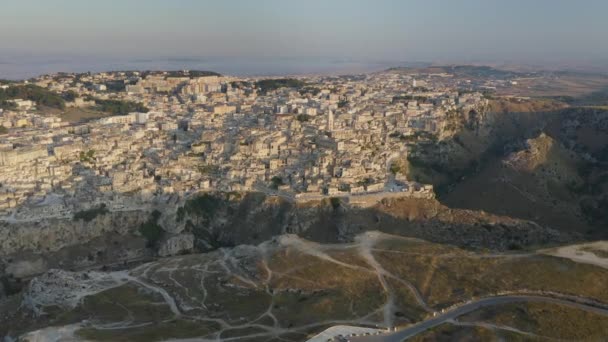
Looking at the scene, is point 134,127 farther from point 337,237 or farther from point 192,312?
point 192,312

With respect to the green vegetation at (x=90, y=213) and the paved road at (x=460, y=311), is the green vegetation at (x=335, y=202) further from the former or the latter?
the paved road at (x=460, y=311)

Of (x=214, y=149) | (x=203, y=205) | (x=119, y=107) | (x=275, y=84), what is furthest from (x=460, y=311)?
(x=275, y=84)

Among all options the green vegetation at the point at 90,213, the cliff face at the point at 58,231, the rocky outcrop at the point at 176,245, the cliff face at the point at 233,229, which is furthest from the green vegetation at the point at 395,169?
the green vegetation at the point at 90,213

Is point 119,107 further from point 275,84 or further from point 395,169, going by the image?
point 395,169

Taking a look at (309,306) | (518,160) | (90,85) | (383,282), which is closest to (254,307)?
(309,306)

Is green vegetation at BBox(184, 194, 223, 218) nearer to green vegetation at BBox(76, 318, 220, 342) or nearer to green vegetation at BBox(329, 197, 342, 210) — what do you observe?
green vegetation at BBox(329, 197, 342, 210)

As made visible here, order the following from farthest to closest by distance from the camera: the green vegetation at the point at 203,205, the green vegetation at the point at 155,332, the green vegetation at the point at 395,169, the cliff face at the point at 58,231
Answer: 1. the green vegetation at the point at 395,169
2. the green vegetation at the point at 203,205
3. the cliff face at the point at 58,231
4. the green vegetation at the point at 155,332

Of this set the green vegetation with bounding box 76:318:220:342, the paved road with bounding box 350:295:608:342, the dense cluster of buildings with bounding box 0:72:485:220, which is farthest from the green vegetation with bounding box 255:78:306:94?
the paved road with bounding box 350:295:608:342
